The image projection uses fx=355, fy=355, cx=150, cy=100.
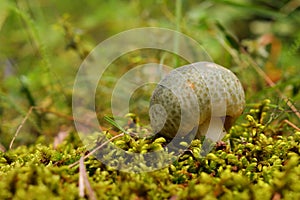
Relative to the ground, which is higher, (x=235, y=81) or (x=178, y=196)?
(x=235, y=81)

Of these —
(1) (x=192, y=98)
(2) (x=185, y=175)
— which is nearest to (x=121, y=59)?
(1) (x=192, y=98)

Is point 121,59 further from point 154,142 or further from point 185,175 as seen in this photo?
point 185,175

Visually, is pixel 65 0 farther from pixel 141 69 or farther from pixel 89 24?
pixel 141 69

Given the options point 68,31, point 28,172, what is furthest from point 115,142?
point 68,31

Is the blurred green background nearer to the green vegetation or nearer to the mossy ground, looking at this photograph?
the green vegetation

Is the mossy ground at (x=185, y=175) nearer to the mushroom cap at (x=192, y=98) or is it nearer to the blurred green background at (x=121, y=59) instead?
the mushroom cap at (x=192, y=98)
